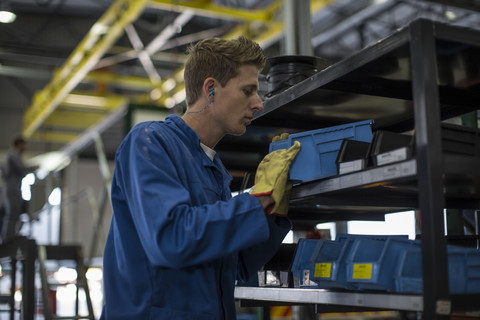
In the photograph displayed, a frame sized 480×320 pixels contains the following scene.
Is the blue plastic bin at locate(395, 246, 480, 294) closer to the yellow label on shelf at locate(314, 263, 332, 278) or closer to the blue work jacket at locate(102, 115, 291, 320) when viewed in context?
the yellow label on shelf at locate(314, 263, 332, 278)

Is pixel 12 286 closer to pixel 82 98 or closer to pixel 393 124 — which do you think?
pixel 393 124

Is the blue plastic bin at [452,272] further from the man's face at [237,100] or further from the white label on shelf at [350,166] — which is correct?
the man's face at [237,100]

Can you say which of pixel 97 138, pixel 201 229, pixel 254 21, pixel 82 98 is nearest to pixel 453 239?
pixel 201 229

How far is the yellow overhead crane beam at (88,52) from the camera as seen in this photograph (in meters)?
9.38

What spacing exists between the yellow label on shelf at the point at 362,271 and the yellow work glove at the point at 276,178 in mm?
348

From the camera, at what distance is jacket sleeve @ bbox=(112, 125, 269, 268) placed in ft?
5.82

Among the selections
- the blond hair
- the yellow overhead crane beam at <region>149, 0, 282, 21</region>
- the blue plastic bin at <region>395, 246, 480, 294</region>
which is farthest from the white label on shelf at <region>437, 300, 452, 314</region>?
the yellow overhead crane beam at <region>149, 0, 282, 21</region>

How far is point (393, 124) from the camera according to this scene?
308cm

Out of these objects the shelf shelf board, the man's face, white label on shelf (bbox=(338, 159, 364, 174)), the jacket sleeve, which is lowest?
the shelf shelf board

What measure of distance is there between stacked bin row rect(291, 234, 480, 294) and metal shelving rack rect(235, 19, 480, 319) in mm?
50

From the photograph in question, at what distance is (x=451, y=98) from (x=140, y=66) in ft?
52.1

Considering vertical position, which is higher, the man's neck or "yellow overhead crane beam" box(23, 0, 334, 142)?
"yellow overhead crane beam" box(23, 0, 334, 142)

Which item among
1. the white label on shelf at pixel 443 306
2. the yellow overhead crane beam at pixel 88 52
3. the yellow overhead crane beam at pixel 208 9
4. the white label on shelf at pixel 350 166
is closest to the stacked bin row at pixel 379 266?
the white label on shelf at pixel 443 306

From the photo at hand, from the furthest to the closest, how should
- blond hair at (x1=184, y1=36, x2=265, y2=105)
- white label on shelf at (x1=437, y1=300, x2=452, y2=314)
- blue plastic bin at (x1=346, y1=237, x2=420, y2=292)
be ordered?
blond hair at (x1=184, y1=36, x2=265, y2=105) < blue plastic bin at (x1=346, y1=237, x2=420, y2=292) < white label on shelf at (x1=437, y1=300, x2=452, y2=314)
